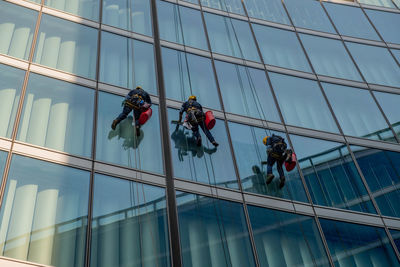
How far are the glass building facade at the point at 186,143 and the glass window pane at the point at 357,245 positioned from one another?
4 centimetres

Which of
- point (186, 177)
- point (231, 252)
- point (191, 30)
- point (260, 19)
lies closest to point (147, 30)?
point (191, 30)

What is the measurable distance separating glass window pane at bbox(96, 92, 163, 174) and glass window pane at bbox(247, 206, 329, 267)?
2981 millimetres

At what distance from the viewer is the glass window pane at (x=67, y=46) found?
48.4ft

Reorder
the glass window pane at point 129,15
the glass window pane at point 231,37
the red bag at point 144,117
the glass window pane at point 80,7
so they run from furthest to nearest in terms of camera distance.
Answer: the glass window pane at point 231,37 → the glass window pane at point 129,15 → the glass window pane at point 80,7 → the red bag at point 144,117

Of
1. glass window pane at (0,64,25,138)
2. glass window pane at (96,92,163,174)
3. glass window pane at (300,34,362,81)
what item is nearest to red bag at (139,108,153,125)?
glass window pane at (96,92,163,174)

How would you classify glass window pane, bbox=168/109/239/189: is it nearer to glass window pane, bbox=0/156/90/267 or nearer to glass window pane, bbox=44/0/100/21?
glass window pane, bbox=0/156/90/267

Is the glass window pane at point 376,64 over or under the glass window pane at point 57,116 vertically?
over

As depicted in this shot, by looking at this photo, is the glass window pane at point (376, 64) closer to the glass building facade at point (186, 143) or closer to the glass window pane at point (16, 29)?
the glass building facade at point (186, 143)

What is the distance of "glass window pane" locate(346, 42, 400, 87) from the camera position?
19.7 metres

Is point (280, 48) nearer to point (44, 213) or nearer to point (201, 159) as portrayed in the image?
point (201, 159)

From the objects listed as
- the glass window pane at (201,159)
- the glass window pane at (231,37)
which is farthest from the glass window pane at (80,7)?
the glass window pane at (201,159)

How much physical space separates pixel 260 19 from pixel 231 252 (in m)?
11.4

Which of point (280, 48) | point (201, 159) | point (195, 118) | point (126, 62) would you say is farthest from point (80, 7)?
point (280, 48)

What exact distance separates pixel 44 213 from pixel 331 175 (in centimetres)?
839
